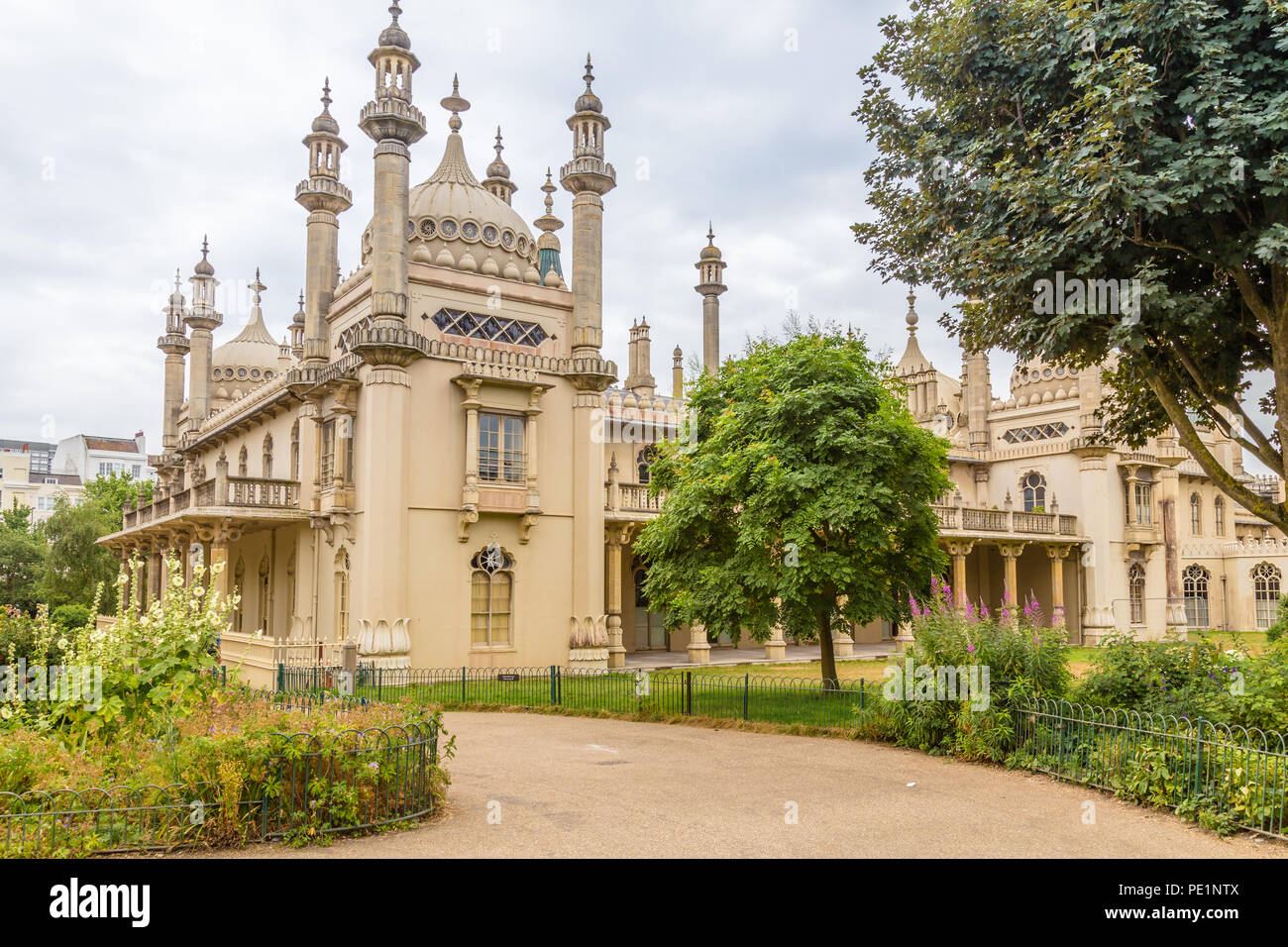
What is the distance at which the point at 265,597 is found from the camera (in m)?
30.9

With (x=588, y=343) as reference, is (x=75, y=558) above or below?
below

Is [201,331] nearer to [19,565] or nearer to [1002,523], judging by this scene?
[19,565]

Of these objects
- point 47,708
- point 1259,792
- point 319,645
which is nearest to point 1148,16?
point 1259,792

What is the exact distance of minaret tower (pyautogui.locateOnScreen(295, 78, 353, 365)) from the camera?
27.4m

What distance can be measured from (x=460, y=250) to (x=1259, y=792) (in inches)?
849

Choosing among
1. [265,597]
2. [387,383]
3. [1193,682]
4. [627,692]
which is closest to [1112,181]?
[1193,682]

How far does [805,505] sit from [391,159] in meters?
14.0

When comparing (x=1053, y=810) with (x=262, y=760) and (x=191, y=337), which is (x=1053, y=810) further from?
(x=191, y=337)

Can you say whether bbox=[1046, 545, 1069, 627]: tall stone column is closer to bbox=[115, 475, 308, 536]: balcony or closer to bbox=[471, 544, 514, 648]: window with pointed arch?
bbox=[471, 544, 514, 648]: window with pointed arch

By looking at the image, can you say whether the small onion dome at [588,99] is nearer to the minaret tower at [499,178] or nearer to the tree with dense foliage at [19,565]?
the minaret tower at [499,178]

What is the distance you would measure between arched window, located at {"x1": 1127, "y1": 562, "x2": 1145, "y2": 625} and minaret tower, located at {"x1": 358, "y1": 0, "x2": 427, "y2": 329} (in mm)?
32223

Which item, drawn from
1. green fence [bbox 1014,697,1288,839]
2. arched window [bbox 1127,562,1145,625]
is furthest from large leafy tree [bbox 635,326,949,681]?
arched window [bbox 1127,562,1145,625]

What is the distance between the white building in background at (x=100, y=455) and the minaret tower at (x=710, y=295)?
7401 cm

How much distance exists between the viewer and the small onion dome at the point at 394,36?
24.5 metres
